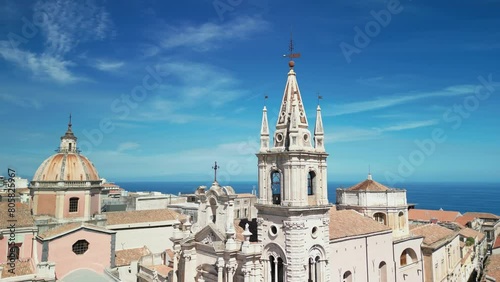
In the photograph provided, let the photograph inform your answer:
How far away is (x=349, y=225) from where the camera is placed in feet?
89.9

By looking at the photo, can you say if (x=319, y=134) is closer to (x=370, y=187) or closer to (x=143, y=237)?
(x=370, y=187)

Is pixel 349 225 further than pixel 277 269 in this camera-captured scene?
Yes

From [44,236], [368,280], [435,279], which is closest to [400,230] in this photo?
[435,279]

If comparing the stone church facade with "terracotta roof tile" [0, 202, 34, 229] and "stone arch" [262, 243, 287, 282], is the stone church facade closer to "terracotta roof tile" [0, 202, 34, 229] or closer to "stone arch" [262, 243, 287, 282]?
"stone arch" [262, 243, 287, 282]

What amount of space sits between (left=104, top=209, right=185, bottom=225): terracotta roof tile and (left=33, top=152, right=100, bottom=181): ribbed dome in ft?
17.9

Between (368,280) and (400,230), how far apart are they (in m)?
9.26

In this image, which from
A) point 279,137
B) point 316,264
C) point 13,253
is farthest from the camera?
point 13,253

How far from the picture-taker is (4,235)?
32.3m

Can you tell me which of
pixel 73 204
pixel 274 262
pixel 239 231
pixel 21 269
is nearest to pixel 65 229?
pixel 73 204

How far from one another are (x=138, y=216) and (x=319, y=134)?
27791mm

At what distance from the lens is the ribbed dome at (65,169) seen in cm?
3725

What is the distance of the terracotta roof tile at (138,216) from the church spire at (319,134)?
88.3 ft

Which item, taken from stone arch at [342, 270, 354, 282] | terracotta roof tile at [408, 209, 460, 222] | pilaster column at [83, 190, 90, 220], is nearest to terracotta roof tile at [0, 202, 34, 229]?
pilaster column at [83, 190, 90, 220]

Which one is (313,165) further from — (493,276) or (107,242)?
(107,242)
